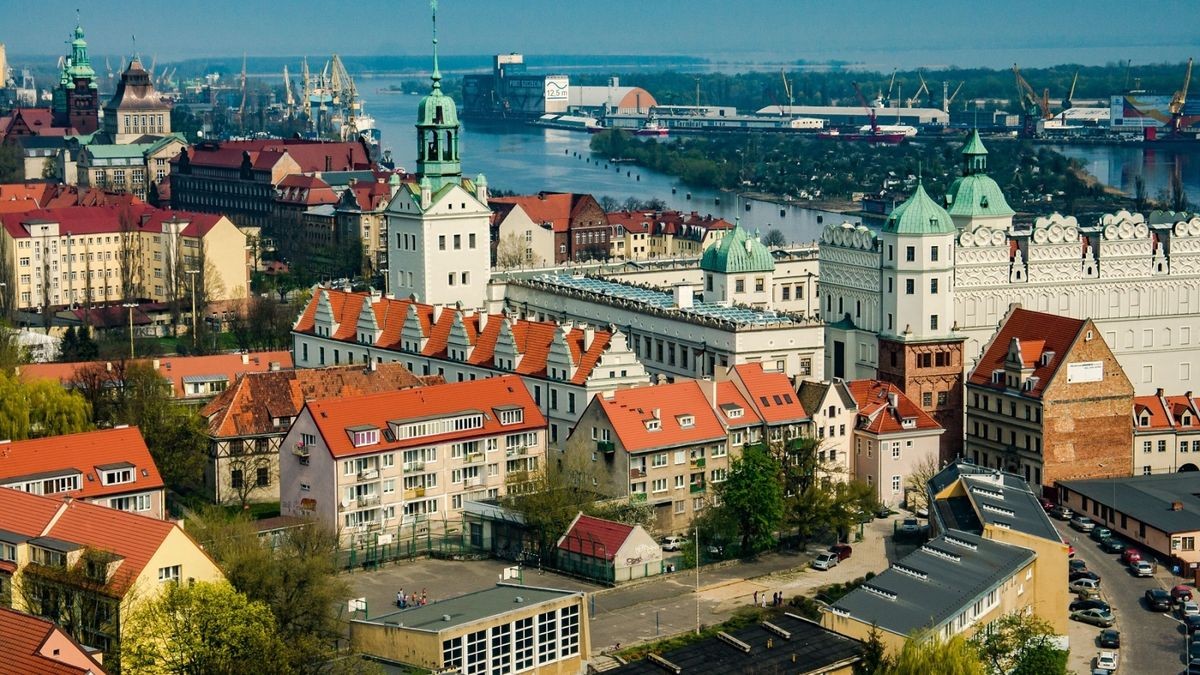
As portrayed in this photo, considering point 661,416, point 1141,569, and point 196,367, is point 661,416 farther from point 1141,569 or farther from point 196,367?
point 196,367

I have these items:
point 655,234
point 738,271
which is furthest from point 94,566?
point 655,234

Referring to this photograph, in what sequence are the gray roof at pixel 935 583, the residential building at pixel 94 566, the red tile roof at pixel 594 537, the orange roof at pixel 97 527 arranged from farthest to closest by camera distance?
the red tile roof at pixel 594 537 < the gray roof at pixel 935 583 < the orange roof at pixel 97 527 < the residential building at pixel 94 566

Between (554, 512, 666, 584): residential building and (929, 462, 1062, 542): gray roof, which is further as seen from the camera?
(554, 512, 666, 584): residential building

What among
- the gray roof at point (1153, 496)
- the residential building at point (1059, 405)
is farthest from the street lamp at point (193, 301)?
the gray roof at point (1153, 496)

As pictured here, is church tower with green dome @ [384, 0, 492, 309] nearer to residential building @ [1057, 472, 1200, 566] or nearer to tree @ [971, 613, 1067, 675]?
residential building @ [1057, 472, 1200, 566]

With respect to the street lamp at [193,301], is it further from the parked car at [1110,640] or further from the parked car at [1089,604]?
the parked car at [1110,640]

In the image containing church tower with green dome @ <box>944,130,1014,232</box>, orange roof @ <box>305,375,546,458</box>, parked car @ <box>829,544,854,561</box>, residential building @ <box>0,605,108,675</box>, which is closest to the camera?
residential building @ <box>0,605,108,675</box>

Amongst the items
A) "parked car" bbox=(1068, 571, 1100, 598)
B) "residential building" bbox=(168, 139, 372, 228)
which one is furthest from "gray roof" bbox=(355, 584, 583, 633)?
"residential building" bbox=(168, 139, 372, 228)
